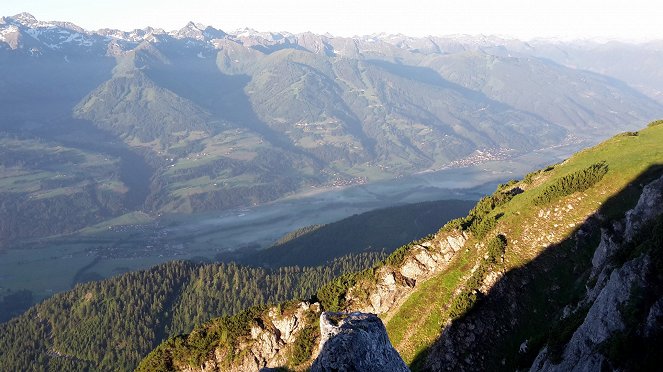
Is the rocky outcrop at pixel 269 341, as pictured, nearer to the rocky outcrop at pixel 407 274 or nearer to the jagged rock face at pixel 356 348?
the rocky outcrop at pixel 407 274

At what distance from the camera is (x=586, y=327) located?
102ft

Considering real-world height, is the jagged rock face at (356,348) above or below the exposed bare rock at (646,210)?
below

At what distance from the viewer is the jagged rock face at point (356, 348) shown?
3017 centimetres

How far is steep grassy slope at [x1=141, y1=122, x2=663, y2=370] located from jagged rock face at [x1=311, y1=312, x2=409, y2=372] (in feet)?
45.8

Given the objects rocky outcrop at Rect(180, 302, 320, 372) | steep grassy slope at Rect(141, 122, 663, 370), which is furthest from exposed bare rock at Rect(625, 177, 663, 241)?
rocky outcrop at Rect(180, 302, 320, 372)

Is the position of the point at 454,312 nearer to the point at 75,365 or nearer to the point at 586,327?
the point at 586,327

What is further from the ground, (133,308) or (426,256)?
(426,256)

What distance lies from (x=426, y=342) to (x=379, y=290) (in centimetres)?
1423

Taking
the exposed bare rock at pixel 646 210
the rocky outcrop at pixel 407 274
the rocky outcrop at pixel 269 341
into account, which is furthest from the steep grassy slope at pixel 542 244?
the rocky outcrop at pixel 269 341

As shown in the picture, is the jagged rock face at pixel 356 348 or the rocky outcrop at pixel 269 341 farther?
the rocky outcrop at pixel 269 341

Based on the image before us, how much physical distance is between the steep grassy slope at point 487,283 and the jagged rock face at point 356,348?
13957 millimetres

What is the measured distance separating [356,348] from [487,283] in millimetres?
30258

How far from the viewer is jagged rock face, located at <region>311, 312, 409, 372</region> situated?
1188 inches

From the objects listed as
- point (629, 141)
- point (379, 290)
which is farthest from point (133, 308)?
point (629, 141)
